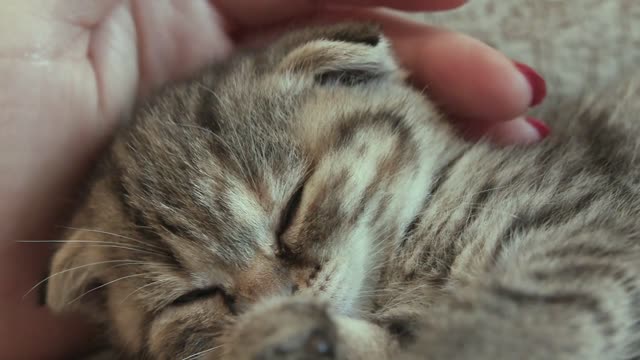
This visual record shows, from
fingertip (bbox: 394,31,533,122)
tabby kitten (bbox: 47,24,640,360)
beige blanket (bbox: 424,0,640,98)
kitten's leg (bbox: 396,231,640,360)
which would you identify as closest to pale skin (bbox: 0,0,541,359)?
fingertip (bbox: 394,31,533,122)

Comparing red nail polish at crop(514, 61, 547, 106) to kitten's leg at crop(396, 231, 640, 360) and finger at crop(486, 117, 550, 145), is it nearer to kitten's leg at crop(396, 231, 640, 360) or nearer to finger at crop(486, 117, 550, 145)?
finger at crop(486, 117, 550, 145)

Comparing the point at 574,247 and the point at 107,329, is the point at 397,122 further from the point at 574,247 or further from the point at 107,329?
the point at 107,329

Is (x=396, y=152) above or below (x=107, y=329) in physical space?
above

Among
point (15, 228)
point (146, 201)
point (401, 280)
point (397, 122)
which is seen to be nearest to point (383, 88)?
point (397, 122)

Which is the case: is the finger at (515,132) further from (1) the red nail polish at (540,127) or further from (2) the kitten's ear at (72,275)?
(2) the kitten's ear at (72,275)

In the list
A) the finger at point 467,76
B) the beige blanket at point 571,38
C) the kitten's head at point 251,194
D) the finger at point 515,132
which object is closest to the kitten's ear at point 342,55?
the kitten's head at point 251,194

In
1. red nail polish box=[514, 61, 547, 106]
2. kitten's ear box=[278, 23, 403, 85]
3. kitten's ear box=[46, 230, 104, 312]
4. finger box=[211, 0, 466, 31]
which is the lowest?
kitten's ear box=[46, 230, 104, 312]
